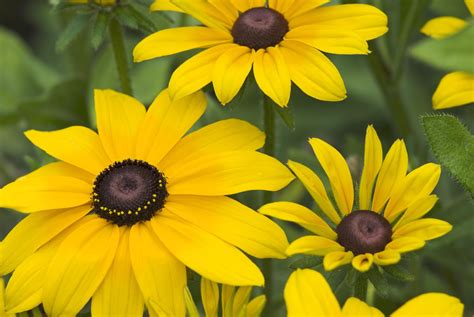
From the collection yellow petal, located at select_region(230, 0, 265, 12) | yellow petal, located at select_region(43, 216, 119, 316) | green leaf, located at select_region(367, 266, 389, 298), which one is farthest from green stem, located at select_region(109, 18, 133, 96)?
green leaf, located at select_region(367, 266, 389, 298)

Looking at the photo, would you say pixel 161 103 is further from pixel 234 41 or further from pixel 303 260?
pixel 303 260

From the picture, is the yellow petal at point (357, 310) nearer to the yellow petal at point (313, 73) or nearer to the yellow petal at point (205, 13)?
the yellow petal at point (313, 73)

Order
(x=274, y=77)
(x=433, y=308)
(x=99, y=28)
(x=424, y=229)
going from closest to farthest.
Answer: (x=433, y=308), (x=424, y=229), (x=274, y=77), (x=99, y=28)

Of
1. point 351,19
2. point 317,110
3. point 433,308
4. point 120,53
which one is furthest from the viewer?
→ point 317,110

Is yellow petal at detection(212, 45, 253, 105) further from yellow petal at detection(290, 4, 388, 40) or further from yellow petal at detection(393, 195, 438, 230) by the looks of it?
yellow petal at detection(393, 195, 438, 230)

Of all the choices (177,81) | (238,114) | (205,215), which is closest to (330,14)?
(177,81)

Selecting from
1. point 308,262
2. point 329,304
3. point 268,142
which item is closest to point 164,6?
point 268,142

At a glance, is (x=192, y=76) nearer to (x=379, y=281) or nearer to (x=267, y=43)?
(x=267, y=43)
